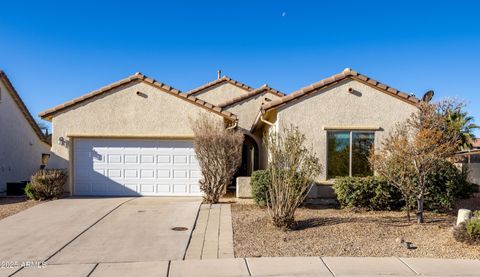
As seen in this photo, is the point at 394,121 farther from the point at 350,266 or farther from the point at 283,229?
the point at 350,266

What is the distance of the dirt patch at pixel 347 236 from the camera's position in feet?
23.6

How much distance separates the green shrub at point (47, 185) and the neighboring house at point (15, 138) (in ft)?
12.6

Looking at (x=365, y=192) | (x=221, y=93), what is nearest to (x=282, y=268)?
(x=365, y=192)

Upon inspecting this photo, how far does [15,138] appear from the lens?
690 inches

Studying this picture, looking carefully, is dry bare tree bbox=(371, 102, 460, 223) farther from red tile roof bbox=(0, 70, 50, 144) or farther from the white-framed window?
red tile roof bbox=(0, 70, 50, 144)

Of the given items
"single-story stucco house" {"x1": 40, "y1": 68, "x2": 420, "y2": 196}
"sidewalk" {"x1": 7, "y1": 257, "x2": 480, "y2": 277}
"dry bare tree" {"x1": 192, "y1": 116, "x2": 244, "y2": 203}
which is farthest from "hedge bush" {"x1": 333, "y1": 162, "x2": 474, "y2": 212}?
"sidewalk" {"x1": 7, "y1": 257, "x2": 480, "y2": 277}

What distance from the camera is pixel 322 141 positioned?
1285 centimetres

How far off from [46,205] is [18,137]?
23.5 ft

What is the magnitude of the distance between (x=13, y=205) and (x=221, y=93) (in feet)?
43.4

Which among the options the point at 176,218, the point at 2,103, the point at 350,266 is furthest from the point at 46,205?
the point at 350,266

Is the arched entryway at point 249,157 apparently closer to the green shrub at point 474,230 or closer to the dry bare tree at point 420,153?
the dry bare tree at point 420,153

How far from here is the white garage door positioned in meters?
14.5

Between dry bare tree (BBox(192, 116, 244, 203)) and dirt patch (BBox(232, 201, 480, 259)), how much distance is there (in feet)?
5.64

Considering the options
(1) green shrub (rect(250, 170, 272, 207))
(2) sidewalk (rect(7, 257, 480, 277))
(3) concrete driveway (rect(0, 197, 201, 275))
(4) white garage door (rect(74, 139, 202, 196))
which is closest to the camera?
(2) sidewalk (rect(7, 257, 480, 277))
